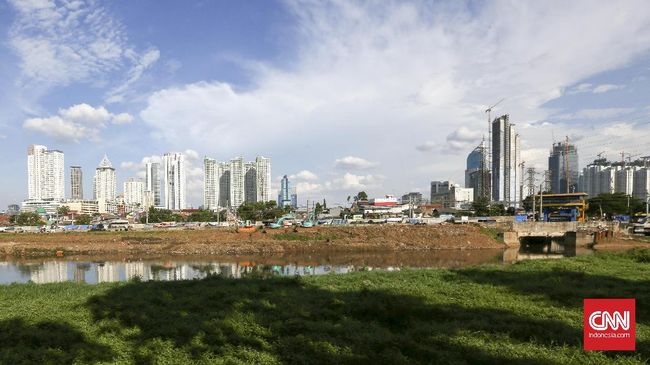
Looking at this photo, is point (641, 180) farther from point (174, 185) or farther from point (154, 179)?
point (154, 179)

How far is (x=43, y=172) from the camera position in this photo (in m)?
186

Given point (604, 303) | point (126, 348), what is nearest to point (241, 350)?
point (126, 348)

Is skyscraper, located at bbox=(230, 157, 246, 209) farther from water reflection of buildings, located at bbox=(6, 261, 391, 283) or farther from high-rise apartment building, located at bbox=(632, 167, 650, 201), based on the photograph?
high-rise apartment building, located at bbox=(632, 167, 650, 201)

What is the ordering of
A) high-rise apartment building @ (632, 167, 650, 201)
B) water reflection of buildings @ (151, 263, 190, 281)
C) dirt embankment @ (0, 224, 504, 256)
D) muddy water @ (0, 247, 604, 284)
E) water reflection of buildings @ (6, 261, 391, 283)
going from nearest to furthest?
water reflection of buildings @ (151, 263, 190, 281) < water reflection of buildings @ (6, 261, 391, 283) < muddy water @ (0, 247, 604, 284) < dirt embankment @ (0, 224, 504, 256) < high-rise apartment building @ (632, 167, 650, 201)

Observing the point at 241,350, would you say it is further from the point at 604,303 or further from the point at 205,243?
the point at 205,243

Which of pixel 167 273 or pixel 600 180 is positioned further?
pixel 600 180

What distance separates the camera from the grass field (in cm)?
778

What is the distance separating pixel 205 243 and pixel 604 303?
45.3m

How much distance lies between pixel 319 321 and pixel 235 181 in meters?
148

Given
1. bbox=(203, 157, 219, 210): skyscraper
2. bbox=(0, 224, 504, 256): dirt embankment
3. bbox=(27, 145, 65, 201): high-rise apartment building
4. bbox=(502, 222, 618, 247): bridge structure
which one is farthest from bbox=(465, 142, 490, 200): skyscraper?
bbox=(27, 145, 65, 201): high-rise apartment building

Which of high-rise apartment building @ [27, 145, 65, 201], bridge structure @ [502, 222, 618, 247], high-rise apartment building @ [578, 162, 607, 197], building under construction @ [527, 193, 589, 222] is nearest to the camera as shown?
bridge structure @ [502, 222, 618, 247]

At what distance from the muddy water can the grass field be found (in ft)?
48.5

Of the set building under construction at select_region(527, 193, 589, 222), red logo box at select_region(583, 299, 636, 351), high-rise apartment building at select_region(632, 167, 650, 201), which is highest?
high-rise apartment building at select_region(632, 167, 650, 201)

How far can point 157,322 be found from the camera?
10242 mm
